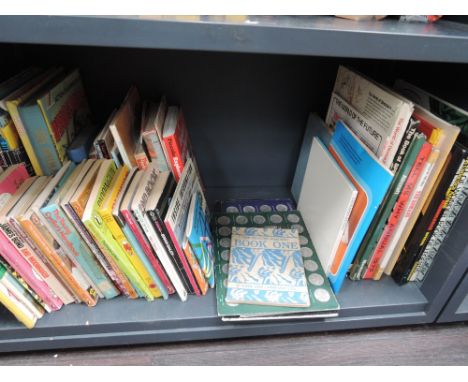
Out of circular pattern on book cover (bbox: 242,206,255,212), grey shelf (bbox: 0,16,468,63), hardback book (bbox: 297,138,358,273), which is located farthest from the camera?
circular pattern on book cover (bbox: 242,206,255,212)

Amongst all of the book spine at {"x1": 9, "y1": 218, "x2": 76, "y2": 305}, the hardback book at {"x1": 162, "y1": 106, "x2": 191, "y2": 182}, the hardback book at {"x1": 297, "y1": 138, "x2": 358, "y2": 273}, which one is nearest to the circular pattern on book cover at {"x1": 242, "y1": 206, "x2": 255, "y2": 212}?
the hardback book at {"x1": 297, "y1": 138, "x2": 358, "y2": 273}

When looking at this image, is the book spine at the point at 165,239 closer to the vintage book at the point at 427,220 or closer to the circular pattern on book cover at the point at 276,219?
the circular pattern on book cover at the point at 276,219

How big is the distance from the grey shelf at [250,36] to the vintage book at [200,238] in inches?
13.5

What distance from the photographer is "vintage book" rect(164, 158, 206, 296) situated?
540 mm

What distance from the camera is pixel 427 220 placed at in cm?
59

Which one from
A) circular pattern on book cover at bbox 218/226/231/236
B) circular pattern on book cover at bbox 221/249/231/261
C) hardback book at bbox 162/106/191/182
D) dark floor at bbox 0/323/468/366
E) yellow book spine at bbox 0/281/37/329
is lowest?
dark floor at bbox 0/323/468/366

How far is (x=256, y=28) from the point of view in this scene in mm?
348

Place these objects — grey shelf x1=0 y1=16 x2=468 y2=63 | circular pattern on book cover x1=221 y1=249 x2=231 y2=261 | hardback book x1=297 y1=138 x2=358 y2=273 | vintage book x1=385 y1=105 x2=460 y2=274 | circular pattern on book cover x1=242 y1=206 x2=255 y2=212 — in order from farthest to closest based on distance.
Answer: circular pattern on book cover x1=242 y1=206 x2=255 y2=212
circular pattern on book cover x1=221 y1=249 x2=231 y2=261
hardback book x1=297 y1=138 x2=358 y2=273
vintage book x1=385 y1=105 x2=460 y2=274
grey shelf x1=0 y1=16 x2=468 y2=63

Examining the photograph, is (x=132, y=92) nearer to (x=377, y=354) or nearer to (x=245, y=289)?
(x=245, y=289)

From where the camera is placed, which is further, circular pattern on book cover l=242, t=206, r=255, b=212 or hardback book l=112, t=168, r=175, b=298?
circular pattern on book cover l=242, t=206, r=255, b=212

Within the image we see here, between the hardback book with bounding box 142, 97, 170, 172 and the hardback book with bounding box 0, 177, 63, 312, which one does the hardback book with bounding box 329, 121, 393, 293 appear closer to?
the hardback book with bounding box 142, 97, 170, 172

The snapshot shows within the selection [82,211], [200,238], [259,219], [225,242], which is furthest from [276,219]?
[82,211]

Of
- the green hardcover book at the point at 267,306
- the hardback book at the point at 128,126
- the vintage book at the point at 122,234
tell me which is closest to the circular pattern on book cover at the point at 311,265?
the green hardcover book at the point at 267,306
